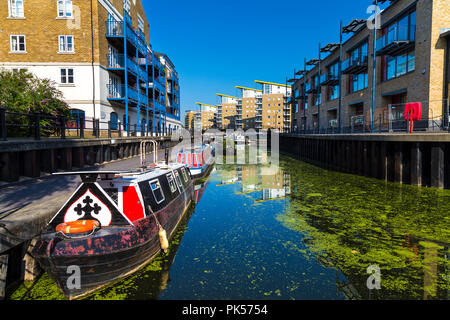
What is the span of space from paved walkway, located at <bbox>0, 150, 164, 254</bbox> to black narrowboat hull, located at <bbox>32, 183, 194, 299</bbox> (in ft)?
1.71

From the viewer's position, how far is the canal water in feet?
15.9

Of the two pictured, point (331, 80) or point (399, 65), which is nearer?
point (399, 65)

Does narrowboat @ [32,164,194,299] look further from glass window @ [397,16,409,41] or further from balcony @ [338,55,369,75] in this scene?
balcony @ [338,55,369,75]

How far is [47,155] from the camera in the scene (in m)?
10.8

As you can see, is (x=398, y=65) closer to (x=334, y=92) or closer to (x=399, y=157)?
(x=399, y=157)

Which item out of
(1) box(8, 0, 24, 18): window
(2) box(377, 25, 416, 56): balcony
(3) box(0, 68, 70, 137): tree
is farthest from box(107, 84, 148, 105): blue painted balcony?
(2) box(377, 25, 416, 56): balcony

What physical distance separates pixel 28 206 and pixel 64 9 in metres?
24.9

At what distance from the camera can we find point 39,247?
177 inches

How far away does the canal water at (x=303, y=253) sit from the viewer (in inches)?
191

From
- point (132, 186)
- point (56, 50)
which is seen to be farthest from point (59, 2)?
point (132, 186)

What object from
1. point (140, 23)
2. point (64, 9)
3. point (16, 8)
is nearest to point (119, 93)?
point (64, 9)
